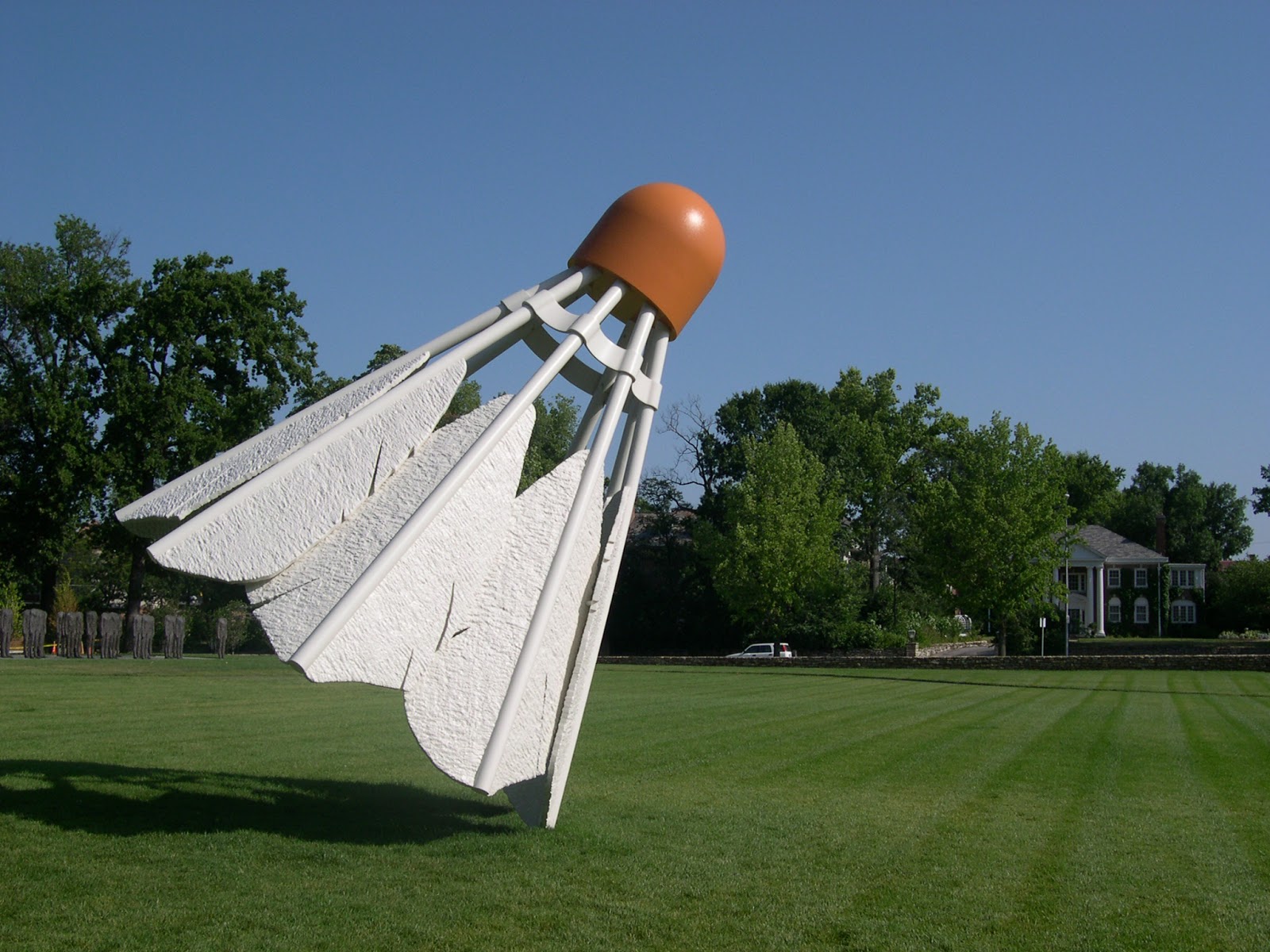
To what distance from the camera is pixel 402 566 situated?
4.92 meters

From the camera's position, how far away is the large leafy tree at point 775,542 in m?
35.8

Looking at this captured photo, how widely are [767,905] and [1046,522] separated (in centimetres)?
3174

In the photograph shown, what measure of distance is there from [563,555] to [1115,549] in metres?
58.1

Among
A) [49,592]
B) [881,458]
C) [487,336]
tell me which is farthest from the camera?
[881,458]

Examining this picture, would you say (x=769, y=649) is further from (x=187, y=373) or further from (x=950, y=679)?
(x=187, y=373)

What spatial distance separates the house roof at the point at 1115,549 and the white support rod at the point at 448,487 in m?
52.6

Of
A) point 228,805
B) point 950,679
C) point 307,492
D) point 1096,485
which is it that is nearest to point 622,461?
point 307,492

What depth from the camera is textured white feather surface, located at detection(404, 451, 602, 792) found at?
15.6ft

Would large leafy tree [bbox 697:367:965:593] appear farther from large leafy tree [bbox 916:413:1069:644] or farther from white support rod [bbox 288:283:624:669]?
white support rod [bbox 288:283:624:669]

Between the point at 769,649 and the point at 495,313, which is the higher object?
the point at 495,313

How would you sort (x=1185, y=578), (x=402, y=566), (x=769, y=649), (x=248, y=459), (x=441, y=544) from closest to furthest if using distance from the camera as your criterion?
1. (x=402, y=566)
2. (x=441, y=544)
3. (x=248, y=459)
4. (x=769, y=649)
5. (x=1185, y=578)

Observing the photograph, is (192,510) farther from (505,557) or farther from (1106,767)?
(1106,767)

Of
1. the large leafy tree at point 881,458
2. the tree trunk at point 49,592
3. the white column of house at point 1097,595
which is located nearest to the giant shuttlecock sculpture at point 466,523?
the tree trunk at point 49,592

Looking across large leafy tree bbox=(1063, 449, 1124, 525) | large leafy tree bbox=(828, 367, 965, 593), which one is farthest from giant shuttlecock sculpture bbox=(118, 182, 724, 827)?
large leafy tree bbox=(1063, 449, 1124, 525)
